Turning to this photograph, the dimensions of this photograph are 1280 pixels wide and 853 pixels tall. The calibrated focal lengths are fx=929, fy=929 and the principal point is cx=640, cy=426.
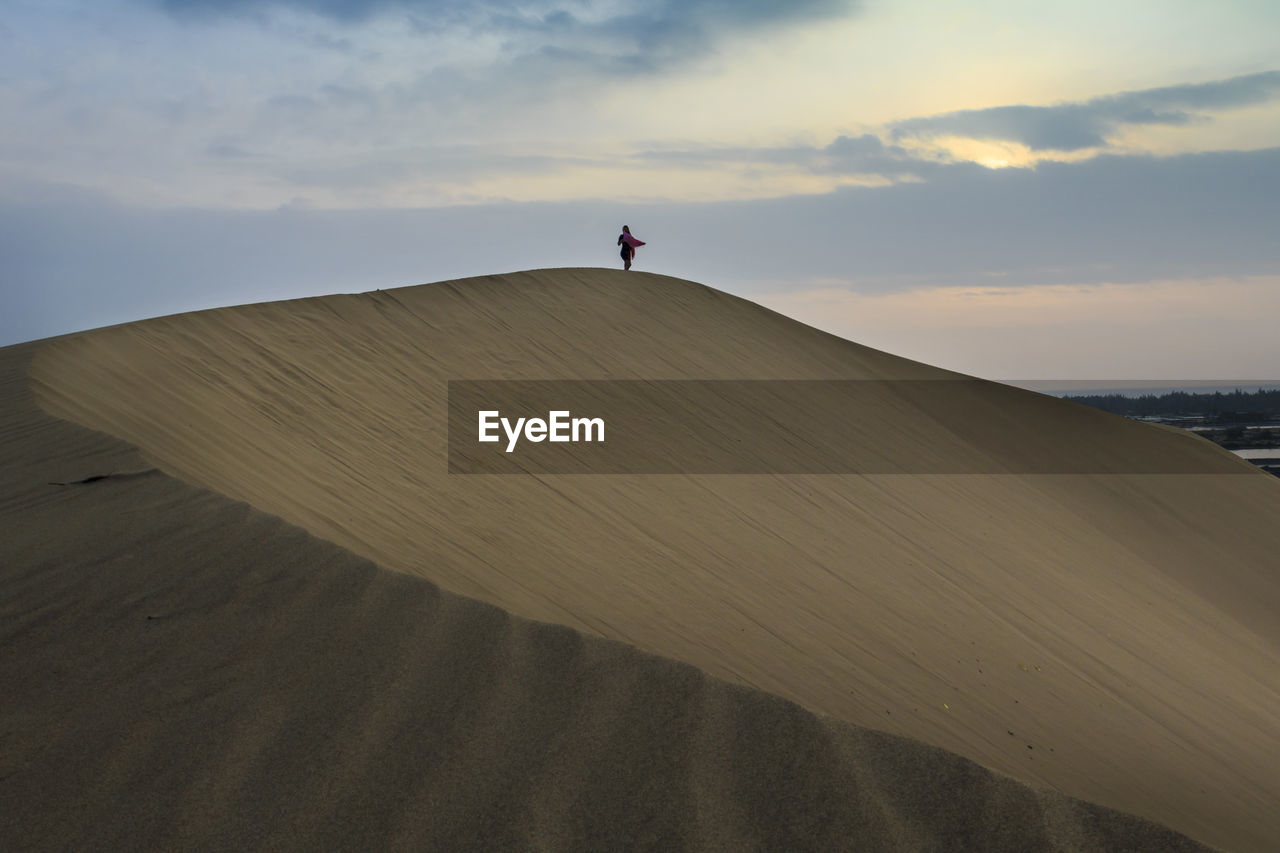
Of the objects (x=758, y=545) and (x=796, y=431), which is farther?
(x=796, y=431)

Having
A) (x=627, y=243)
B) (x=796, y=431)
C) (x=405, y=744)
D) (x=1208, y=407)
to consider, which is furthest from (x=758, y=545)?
(x=1208, y=407)

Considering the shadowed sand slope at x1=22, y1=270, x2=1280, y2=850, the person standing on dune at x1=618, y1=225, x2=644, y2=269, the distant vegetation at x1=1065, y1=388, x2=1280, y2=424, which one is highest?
the person standing on dune at x1=618, y1=225, x2=644, y2=269

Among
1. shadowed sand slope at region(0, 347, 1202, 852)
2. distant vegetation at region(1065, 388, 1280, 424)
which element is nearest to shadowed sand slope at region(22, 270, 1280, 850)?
shadowed sand slope at region(0, 347, 1202, 852)

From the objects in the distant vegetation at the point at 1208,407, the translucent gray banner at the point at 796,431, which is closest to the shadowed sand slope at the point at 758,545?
the translucent gray banner at the point at 796,431

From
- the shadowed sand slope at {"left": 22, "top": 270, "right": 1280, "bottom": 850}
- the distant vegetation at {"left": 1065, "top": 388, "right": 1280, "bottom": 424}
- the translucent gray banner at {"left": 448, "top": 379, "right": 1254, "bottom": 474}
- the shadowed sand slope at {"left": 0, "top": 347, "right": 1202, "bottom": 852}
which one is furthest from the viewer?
the distant vegetation at {"left": 1065, "top": 388, "right": 1280, "bottom": 424}

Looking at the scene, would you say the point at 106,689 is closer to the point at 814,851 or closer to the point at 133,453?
the point at 814,851

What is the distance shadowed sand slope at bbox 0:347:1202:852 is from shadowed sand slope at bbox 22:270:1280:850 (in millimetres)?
874

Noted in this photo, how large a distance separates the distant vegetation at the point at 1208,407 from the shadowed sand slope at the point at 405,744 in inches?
4188

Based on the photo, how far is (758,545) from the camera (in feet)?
27.1

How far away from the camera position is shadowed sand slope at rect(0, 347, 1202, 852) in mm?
2879

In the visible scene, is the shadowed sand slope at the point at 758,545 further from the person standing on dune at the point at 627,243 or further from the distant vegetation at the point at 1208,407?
the distant vegetation at the point at 1208,407

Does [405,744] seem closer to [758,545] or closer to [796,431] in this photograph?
[758,545]

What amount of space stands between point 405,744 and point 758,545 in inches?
212

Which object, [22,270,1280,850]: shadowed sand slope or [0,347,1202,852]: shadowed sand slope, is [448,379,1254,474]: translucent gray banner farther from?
[0,347,1202,852]: shadowed sand slope
